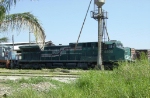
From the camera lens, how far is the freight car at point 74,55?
93.1 feet

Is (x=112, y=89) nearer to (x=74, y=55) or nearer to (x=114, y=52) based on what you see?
(x=114, y=52)

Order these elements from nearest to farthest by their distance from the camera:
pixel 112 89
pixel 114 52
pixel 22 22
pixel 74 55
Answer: pixel 112 89, pixel 22 22, pixel 114 52, pixel 74 55

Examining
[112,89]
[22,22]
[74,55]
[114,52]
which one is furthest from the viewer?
[74,55]

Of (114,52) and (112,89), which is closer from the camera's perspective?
(112,89)

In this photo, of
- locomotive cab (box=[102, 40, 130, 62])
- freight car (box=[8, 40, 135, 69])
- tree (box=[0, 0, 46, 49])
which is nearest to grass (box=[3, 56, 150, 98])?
tree (box=[0, 0, 46, 49])

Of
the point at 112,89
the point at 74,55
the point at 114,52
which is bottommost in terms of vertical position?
the point at 112,89

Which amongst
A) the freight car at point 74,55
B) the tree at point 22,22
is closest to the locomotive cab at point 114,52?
the freight car at point 74,55

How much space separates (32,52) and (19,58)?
3121 mm

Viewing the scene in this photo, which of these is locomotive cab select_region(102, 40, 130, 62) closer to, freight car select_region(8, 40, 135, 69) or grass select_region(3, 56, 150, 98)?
freight car select_region(8, 40, 135, 69)

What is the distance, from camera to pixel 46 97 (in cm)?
717

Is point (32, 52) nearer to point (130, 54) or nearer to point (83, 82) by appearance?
point (130, 54)

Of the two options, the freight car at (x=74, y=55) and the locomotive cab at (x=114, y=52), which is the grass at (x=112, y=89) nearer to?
the freight car at (x=74, y=55)

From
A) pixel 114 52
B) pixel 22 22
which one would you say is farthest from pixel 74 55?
pixel 22 22

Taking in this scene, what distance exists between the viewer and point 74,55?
102 ft
